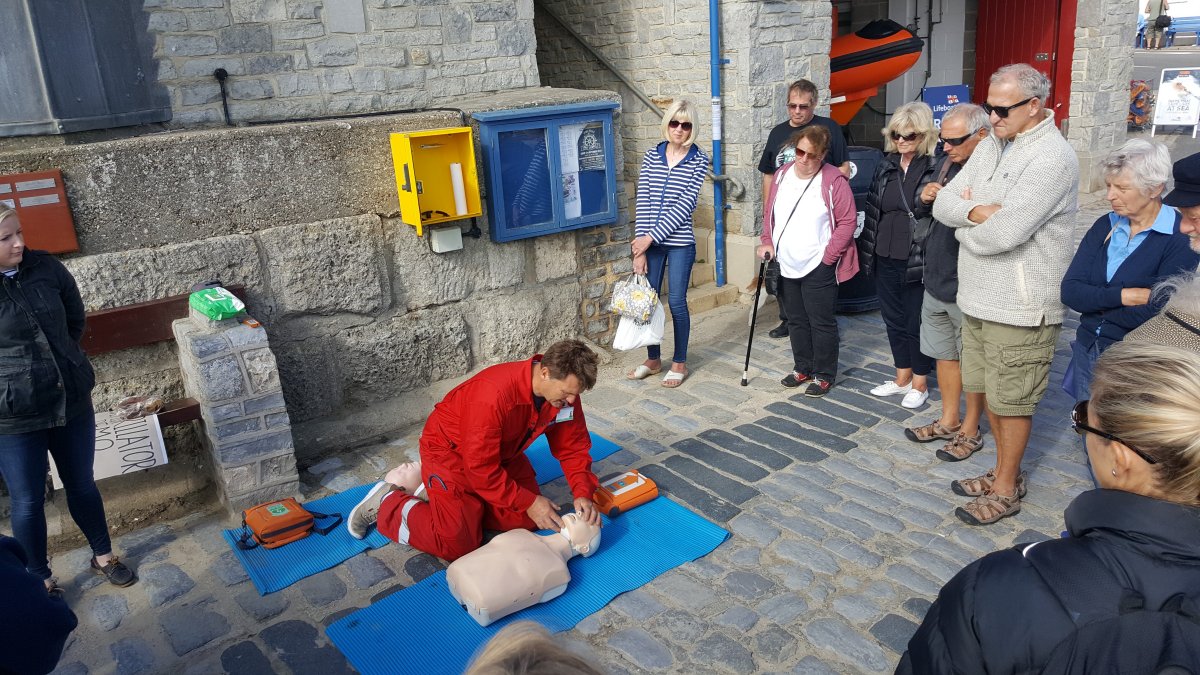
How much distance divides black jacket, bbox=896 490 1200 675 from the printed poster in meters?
14.3

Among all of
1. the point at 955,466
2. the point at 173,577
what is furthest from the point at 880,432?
the point at 173,577

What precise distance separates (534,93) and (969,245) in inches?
124

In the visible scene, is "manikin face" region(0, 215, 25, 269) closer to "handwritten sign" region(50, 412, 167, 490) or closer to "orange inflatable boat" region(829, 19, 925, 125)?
"handwritten sign" region(50, 412, 167, 490)

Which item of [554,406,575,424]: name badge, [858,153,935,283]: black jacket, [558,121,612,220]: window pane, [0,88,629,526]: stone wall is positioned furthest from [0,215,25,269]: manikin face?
[858,153,935,283]: black jacket

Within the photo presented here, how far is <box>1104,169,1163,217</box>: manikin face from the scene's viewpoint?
11.4ft

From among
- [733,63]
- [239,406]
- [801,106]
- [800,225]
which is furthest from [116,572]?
[733,63]

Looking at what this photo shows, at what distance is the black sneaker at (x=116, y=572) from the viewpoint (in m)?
3.87

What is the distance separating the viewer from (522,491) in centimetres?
388

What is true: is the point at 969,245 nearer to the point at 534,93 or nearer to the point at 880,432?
the point at 880,432

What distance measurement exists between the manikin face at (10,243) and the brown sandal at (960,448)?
4.38m

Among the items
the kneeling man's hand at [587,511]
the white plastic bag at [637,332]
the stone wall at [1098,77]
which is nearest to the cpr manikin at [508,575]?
the kneeling man's hand at [587,511]

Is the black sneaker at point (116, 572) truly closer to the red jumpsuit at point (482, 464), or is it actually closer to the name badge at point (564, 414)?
the red jumpsuit at point (482, 464)

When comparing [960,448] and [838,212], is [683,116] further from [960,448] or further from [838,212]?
[960,448]

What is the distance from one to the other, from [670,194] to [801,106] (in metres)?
1.40
